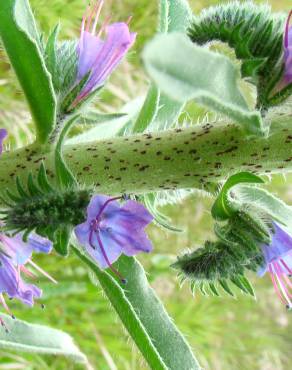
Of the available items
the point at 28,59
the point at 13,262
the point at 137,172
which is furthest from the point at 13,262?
the point at 28,59

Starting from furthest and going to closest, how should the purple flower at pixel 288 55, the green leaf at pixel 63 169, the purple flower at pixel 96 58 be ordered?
the purple flower at pixel 96 58 < the green leaf at pixel 63 169 < the purple flower at pixel 288 55

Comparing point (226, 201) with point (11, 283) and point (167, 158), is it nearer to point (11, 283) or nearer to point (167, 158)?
point (167, 158)

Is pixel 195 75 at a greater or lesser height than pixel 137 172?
greater

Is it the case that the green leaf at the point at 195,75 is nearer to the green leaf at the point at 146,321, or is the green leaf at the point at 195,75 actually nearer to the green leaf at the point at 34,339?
the green leaf at the point at 146,321

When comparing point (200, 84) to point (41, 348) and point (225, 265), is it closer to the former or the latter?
point (225, 265)

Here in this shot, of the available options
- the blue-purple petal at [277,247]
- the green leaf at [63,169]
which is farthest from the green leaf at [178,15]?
the blue-purple petal at [277,247]

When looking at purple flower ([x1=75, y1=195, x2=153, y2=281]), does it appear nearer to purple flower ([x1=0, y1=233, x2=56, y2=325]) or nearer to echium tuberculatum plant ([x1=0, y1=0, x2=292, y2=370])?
echium tuberculatum plant ([x1=0, y1=0, x2=292, y2=370])

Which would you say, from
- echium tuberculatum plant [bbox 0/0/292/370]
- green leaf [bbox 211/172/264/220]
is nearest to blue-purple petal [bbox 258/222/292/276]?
echium tuberculatum plant [bbox 0/0/292/370]

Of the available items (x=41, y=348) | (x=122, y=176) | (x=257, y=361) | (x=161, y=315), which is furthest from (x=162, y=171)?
(x=257, y=361)
